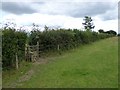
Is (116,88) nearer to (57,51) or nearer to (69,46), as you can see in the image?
(57,51)

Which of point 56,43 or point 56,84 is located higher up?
point 56,43

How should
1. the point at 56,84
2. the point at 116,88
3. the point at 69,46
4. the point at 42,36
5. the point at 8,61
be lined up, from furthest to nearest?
the point at 69,46
the point at 42,36
the point at 8,61
the point at 56,84
the point at 116,88

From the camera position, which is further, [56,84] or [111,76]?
[111,76]

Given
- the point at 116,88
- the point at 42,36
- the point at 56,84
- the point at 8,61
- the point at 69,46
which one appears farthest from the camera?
the point at 69,46

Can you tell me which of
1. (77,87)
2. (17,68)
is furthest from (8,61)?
(77,87)

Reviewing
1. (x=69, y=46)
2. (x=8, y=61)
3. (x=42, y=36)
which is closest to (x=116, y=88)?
(x=8, y=61)

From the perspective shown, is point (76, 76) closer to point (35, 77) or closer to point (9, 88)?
point (35, 77)

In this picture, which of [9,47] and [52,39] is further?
[52,39]

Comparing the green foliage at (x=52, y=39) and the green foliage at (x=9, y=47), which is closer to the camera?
the green foliage at (x=9, y=47)

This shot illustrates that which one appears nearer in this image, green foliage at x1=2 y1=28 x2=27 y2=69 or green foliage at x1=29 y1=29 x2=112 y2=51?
green foliage at x1=2 y1=28 x2=27 y2=69

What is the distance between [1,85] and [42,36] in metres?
10.9

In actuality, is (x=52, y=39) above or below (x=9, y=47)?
above

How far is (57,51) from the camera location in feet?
64.5

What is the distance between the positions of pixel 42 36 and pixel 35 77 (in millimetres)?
9551
